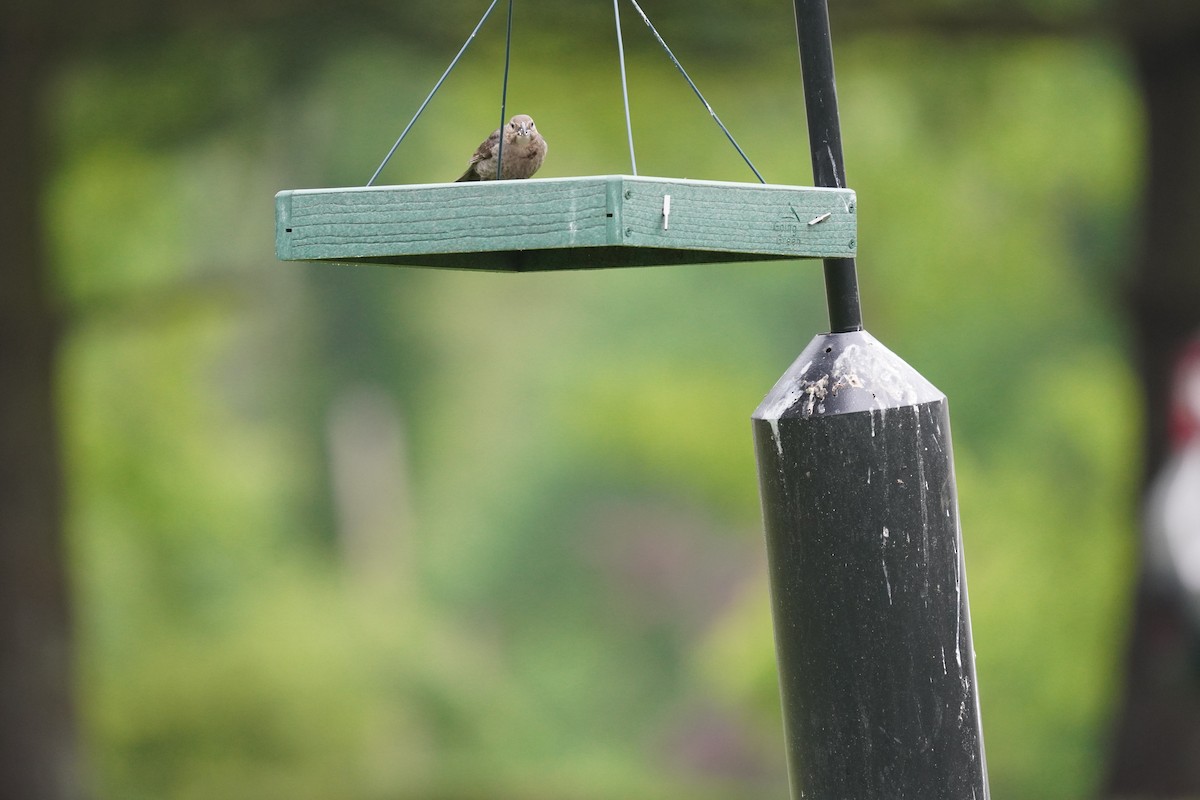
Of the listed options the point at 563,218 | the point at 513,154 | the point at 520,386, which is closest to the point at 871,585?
the point at 563,218

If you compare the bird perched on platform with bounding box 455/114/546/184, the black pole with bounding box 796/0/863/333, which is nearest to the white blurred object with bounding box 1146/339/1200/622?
the bird perched on platform with bounding box 455/114/546/184

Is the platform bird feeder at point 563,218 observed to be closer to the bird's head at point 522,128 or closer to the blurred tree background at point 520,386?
the bird's head at point 522,128

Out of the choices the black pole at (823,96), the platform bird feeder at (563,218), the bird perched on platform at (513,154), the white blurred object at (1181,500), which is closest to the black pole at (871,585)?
the black pole at (823,96)

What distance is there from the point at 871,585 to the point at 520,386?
9.95 meters

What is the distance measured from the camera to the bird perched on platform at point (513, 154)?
2877 mm

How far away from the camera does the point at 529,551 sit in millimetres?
11836

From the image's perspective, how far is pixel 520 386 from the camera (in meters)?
12.1

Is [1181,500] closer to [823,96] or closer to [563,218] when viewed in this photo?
[823,96]

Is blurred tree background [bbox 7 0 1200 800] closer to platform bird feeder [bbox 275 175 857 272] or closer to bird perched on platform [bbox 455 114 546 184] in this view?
bird perched on platform [bbox 455 114 546 184]

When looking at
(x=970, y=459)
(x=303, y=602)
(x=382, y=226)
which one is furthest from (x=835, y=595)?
(x=303, y=602)

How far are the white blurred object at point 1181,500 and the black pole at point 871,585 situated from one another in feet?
13.7

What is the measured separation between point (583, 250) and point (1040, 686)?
6.66 m

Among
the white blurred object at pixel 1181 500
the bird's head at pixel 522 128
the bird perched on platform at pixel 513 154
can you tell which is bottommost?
the white blurred object at pixel 1181 500

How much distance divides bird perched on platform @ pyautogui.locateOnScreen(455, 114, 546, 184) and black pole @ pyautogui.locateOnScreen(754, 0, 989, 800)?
0.85 meters
